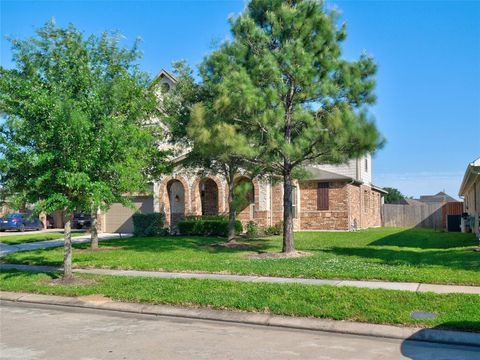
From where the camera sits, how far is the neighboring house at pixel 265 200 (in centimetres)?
2734

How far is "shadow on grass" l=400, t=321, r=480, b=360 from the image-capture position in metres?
6.12

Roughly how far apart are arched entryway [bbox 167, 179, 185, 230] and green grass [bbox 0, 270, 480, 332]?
18.0 m

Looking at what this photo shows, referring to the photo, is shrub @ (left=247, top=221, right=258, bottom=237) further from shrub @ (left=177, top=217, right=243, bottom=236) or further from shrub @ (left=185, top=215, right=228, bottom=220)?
shrub @ (left=185, top=215, right=228, bottom=220)

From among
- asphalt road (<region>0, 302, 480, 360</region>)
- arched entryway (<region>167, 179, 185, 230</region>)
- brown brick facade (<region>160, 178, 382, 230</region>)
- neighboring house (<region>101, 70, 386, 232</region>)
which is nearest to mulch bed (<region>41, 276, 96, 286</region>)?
asphalt road (<region>0, 302, 480, 360</region>)

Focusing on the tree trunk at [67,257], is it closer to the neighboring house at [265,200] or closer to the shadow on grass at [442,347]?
the shadow on grass at [442,347]

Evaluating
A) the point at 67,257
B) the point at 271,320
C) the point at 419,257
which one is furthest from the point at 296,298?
the point at 419,257

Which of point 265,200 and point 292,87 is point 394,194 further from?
point 292,87

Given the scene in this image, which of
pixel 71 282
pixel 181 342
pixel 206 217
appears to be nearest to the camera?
pixel 181 342

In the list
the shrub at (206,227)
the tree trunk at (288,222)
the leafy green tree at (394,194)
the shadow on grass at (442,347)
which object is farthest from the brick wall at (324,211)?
the leafy green tree at (394,194)

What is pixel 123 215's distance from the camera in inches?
1214

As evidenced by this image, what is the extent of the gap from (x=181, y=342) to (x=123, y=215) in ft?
81.5

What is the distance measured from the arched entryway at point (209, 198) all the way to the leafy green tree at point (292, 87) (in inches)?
572

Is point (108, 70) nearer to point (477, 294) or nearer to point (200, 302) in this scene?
point (200, 302)

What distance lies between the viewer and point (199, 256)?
15531mm
